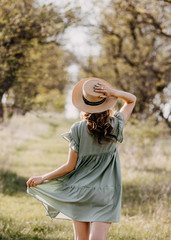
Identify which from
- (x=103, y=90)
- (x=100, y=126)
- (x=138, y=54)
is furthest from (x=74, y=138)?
(x=138, y=54)

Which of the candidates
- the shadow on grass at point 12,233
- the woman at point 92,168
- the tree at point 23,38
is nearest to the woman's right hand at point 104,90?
the woman at point 92,168

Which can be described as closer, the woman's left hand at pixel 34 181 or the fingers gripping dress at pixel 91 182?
the fingers gripping dress at pixel 91 182

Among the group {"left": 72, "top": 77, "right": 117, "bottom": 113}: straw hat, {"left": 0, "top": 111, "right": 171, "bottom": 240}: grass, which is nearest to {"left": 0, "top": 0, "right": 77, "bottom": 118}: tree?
{"left": 0, "top": 111, "right": 171, "bottom": 240}: grass

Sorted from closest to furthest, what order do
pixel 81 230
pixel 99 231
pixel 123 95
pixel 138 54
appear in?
pixel 99 231, pixel 81 230, pixel 123 95, pixel 138 54

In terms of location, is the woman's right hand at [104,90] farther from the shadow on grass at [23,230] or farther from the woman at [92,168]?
the shadow on grass at [23,230]

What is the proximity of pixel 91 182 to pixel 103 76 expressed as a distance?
14628mm

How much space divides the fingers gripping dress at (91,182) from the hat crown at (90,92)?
24 centimetres

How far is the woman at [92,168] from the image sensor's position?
136 inches

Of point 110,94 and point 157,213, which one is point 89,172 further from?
point 157,213

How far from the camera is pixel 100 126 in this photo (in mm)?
3479

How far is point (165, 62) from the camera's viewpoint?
45.7ft

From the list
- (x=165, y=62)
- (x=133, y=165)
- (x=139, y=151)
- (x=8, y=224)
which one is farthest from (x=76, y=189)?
(x=165, y=62)

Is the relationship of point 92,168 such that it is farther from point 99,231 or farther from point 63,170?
point 99,231

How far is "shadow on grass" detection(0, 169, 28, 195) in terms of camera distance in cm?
802
